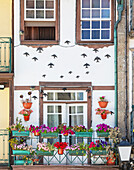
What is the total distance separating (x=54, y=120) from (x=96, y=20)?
3.60 metres

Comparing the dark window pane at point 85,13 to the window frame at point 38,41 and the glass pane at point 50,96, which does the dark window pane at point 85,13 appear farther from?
the glass pane at point 50,96

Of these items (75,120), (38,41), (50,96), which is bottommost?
(75,120)

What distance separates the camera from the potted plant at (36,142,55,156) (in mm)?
12850

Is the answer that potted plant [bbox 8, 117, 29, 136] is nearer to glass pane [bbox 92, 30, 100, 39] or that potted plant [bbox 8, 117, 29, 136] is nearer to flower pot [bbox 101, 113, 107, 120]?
flower pot [bbox 101, 113, 107, 120]

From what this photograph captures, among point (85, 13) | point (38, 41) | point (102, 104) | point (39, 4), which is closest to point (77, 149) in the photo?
point (102, 104)

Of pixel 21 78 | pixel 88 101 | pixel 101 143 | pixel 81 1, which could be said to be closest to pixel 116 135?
pixel 101 143

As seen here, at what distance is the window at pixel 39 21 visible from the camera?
13.7 metres

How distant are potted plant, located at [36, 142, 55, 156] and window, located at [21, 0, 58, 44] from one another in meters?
3.36

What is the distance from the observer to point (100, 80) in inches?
538

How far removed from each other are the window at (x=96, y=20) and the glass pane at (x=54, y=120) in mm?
2710

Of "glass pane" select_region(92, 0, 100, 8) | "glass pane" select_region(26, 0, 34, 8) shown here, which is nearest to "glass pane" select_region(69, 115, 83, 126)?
"glass pane" select_region(92, 0, 100, 8)

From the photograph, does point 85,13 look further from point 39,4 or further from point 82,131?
point 82,131

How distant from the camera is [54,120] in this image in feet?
44.9

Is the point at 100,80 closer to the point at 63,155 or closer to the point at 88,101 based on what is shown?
the point at 88,101
